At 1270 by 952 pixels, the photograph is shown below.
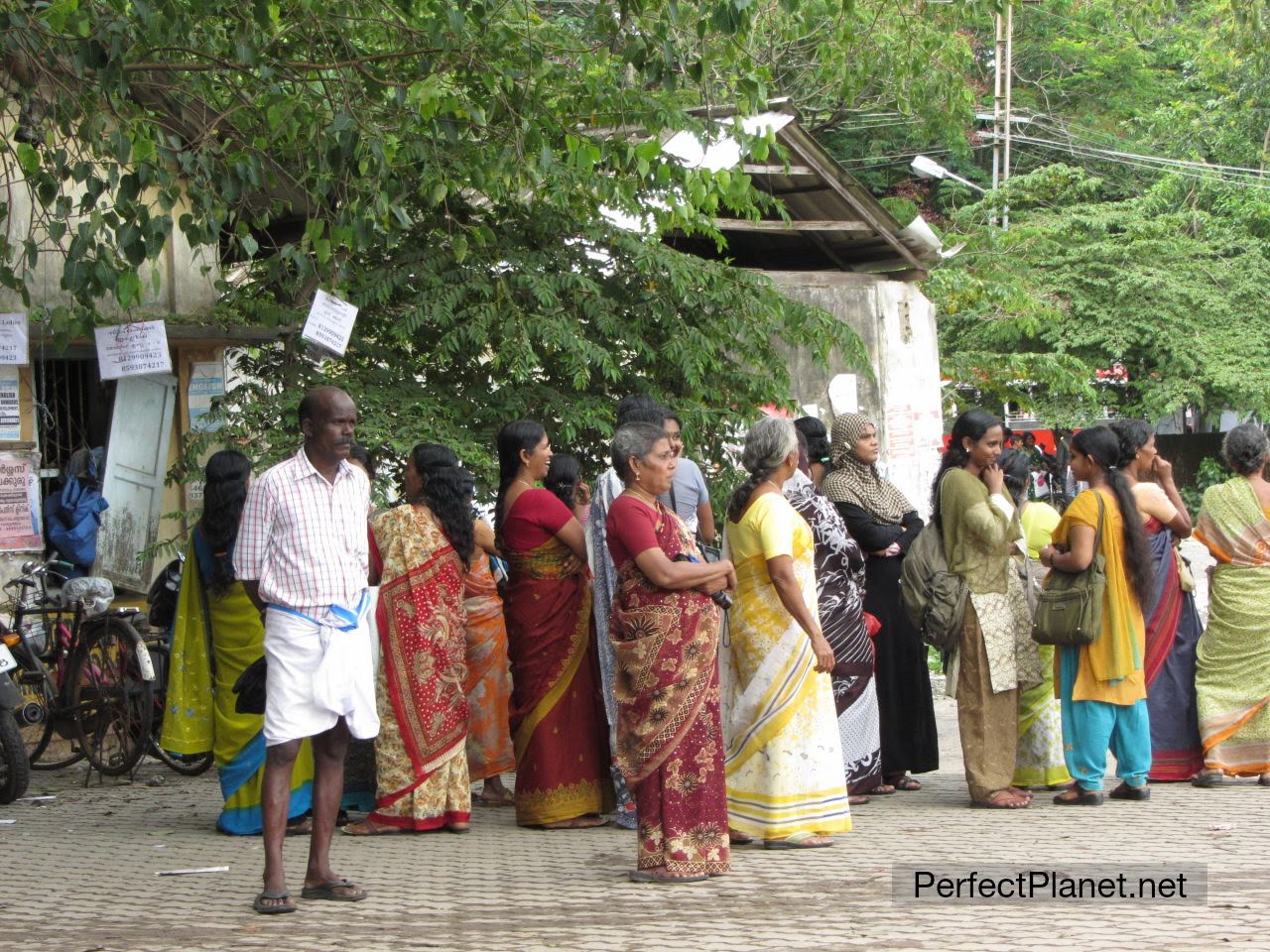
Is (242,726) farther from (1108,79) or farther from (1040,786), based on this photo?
(1108,79)

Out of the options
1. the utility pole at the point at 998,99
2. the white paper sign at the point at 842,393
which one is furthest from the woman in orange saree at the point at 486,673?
the utility pole at the point at 998,99

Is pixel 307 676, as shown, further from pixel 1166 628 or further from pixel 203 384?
pixel 203 384

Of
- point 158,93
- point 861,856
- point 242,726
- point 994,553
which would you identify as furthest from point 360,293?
point 861,856

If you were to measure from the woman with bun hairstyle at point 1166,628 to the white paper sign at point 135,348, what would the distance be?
5371 mm

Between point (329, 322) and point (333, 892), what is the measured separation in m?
3.68

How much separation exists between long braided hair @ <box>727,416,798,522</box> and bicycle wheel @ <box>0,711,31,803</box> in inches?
154

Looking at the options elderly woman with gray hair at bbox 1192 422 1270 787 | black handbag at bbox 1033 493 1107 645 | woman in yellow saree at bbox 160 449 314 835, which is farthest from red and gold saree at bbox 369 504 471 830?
elderly woman with gray hair at bbox 1192 422 1270 787

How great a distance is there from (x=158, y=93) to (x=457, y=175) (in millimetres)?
2159

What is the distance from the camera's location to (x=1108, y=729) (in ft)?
23.7

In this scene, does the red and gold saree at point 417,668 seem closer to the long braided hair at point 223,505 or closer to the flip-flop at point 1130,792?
the long braided hair at point 223,505

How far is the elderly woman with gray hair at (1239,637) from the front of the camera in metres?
7.82

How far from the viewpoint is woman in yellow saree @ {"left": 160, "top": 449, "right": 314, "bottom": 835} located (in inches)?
268

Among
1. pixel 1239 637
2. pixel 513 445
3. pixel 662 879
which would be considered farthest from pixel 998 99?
pixel 662 879

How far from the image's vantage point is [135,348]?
9070mm
